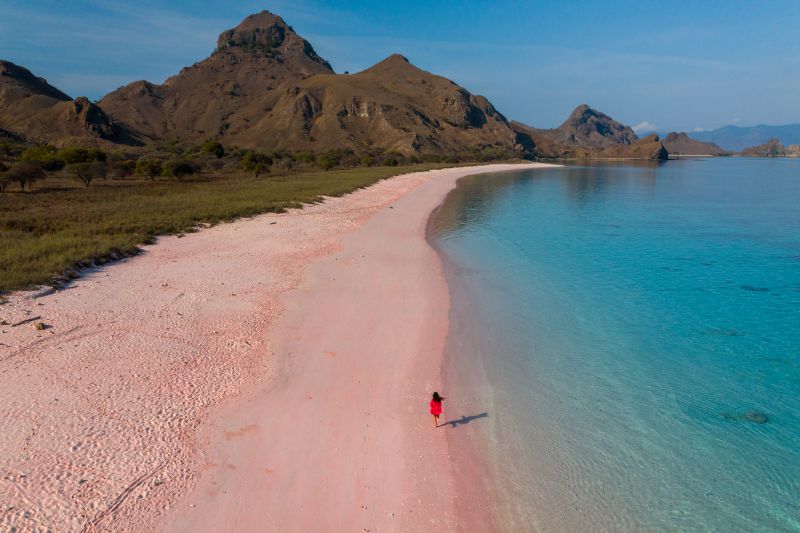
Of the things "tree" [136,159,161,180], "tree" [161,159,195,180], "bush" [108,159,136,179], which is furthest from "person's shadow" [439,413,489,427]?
"bush" [108,159,136,179]

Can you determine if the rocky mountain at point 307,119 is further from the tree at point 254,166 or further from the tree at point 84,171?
the tree at point 84,171

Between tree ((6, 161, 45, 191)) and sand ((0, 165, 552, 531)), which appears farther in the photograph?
tree ((6, 161, 45, 191))

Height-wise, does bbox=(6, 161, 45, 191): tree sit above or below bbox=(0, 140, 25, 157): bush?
below

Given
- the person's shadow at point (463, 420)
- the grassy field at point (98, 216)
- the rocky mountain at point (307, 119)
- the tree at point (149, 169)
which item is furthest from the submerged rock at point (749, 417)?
the rocky mountain at point (307, 119)

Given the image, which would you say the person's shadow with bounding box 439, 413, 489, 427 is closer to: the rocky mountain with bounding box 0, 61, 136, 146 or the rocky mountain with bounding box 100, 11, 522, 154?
the rocky mountain with bounding box 0, 61, 136, 146

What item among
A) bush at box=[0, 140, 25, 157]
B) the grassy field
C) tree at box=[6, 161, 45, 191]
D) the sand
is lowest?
the sand

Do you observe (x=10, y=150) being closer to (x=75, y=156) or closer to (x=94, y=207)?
(x=75, y=156)
